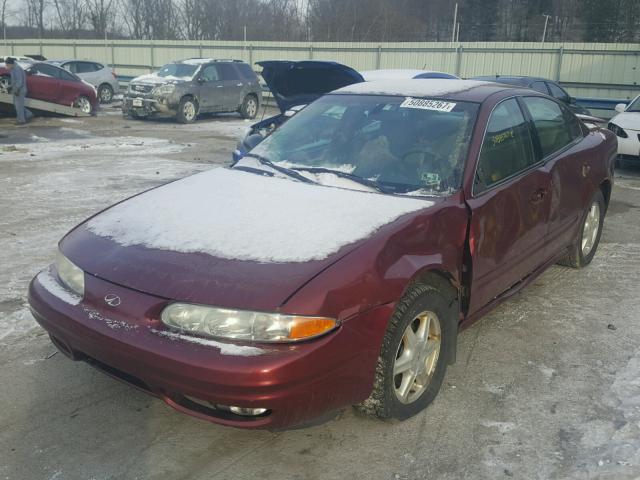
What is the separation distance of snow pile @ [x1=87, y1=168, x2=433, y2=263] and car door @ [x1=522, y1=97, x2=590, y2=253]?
4.84 ft

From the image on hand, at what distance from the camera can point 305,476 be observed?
8.67 feet

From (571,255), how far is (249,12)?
5009 centimetres

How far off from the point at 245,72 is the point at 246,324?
17552mm

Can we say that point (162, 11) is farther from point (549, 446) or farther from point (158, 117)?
point (549, 446)

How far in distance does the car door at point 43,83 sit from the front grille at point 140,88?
1936 millimetres

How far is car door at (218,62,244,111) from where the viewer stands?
717 inches

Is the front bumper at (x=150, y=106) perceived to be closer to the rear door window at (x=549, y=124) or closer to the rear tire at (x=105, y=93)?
the rear tire at (x=105, y=93)

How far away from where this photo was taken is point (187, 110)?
1731cm

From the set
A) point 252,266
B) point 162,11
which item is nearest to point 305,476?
point 252,266

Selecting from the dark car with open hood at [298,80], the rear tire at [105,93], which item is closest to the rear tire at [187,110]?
the rear tire at [105,93]

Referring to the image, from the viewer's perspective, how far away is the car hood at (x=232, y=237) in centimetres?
256

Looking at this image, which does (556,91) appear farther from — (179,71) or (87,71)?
(87,71)

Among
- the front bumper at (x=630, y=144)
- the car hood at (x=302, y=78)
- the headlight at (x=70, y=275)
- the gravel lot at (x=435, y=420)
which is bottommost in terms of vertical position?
the gravel lot at (x=435, y=420)

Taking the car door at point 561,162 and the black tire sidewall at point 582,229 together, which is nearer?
the car door at point 561,162
